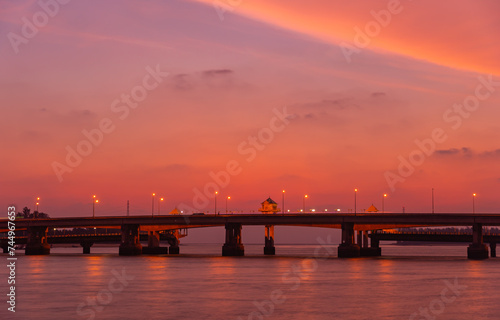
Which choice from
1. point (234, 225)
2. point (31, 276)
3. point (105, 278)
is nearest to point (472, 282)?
point (105, 278)

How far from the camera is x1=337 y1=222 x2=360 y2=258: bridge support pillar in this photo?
169 meters

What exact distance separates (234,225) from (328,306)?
415 ft

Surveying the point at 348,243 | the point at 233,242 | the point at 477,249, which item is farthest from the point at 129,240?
the point at 477,249

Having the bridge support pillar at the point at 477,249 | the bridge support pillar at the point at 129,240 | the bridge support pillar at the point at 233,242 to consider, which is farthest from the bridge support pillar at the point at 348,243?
the bridge support pillar at the point at 129,240

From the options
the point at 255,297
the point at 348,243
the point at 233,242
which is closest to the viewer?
the point at 255,297

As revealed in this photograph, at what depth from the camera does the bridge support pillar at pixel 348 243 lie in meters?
169

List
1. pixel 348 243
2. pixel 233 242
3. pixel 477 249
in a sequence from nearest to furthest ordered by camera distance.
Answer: pixel 477 249, pixel 348 243, pixel 233 242

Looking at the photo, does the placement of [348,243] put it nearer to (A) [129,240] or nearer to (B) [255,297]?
(A) [129,240]

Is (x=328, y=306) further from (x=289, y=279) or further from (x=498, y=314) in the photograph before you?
(x=289, y=279)

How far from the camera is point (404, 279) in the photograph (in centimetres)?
8944

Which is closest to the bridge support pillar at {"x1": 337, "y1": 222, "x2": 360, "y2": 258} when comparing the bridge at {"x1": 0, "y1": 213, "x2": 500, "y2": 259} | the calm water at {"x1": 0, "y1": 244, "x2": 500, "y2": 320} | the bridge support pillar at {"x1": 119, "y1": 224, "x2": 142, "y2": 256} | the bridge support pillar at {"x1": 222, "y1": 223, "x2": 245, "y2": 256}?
the bridge at {"x1": 0, "y1": 213, "x2": 500, "y2": 259}

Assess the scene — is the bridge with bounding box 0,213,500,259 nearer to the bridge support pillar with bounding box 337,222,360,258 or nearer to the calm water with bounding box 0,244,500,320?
the bridge support pillar with bounding box 337,222,360,258

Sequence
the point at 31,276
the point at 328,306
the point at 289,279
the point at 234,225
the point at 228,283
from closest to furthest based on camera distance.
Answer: the point at 328,306, the point at 228,283, the point at 289,279, the point at 31,276, the point at 234,225

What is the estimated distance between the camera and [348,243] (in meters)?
172
